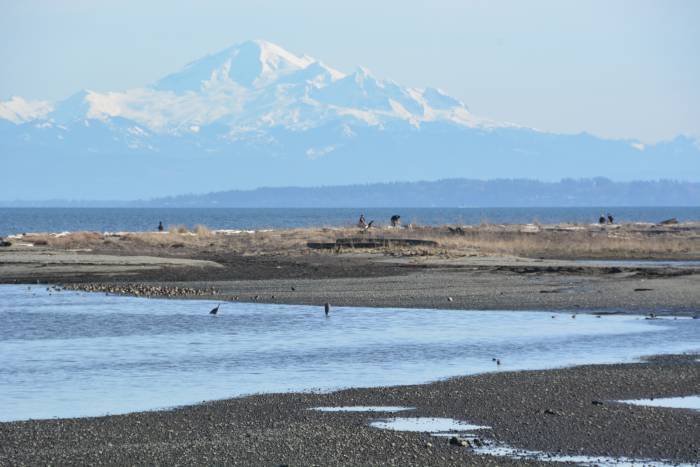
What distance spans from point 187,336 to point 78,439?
1183 centimetres

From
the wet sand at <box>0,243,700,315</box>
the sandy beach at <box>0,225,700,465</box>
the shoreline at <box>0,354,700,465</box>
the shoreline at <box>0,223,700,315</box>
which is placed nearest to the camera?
the shoreline at <box>0,354,700,465</box>

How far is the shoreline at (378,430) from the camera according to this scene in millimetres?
15461

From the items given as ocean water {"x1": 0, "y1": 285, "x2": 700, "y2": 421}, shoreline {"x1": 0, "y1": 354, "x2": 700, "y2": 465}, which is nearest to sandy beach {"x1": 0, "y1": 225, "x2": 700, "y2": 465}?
shoreline {"x1": 0, "y1": 354, "x2": 700, "y2": 465}

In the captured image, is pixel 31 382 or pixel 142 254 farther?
pixel 142 254

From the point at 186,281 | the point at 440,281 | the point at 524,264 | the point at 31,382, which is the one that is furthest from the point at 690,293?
the point at 31,382

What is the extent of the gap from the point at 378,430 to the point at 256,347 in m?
9.58

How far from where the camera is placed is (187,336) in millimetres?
28219

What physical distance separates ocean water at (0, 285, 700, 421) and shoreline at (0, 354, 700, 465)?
4.23ft

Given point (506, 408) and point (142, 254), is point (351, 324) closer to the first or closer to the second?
point (506, 408)

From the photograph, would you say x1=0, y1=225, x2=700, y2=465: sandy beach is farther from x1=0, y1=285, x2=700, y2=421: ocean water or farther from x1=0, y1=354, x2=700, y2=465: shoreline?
x1=0, y1=285, x2=700, y2=421: ocean water

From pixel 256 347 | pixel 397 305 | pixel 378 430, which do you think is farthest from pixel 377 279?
pixel 378 430

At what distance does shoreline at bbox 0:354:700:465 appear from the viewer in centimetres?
1546

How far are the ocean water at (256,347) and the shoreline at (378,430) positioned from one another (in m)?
1.29

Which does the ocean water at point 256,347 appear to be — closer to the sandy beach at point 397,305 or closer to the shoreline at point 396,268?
the sandy beach at point 397,305
